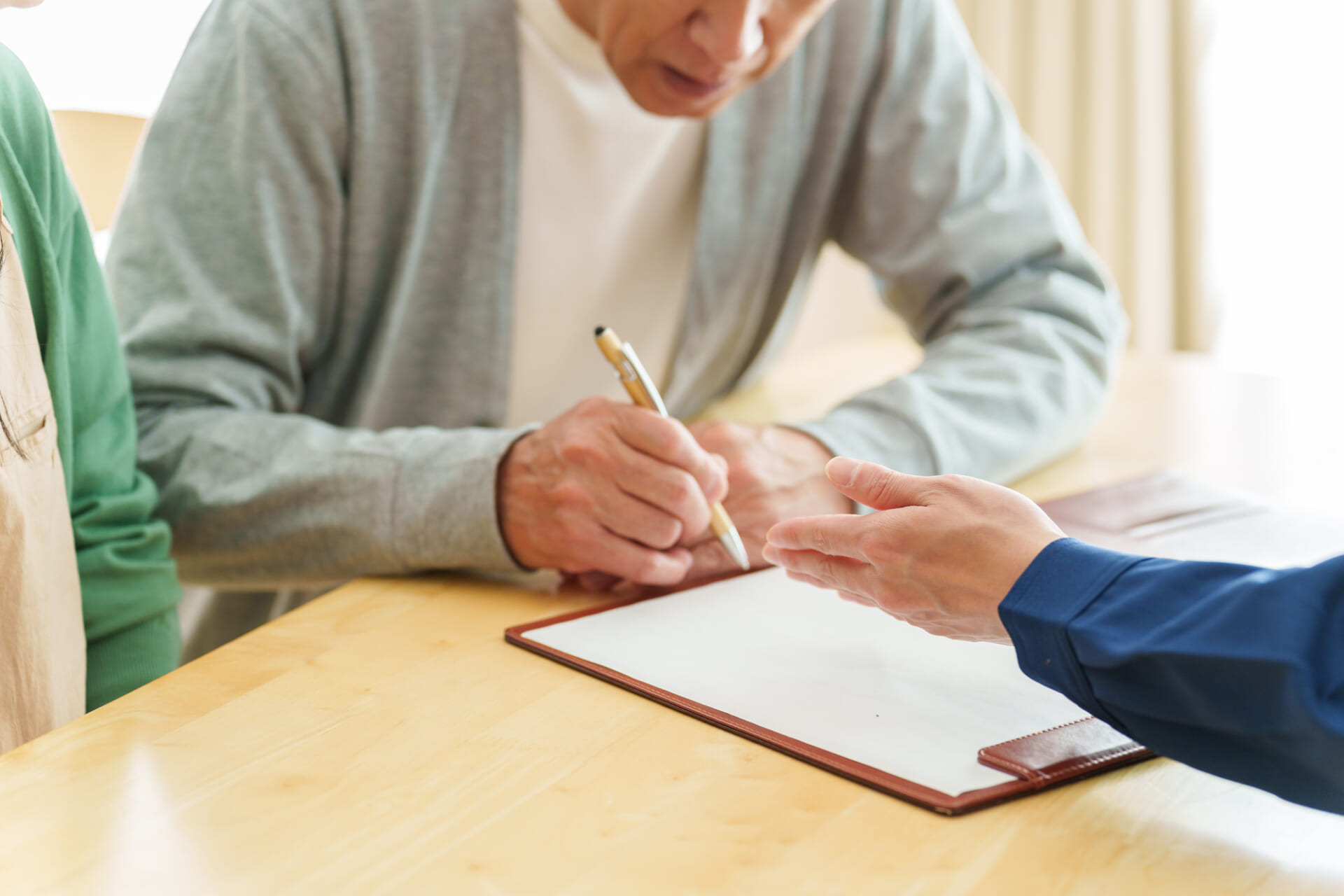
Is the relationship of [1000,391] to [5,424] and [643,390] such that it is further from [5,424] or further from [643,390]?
[5,424]

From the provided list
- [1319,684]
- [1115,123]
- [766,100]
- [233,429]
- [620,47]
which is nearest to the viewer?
[1319,684]

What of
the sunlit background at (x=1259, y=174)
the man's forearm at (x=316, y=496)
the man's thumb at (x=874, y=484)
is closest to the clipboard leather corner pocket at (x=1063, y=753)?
the man's thumb at (x=874, y=484)

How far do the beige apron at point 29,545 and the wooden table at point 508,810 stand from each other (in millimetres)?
35

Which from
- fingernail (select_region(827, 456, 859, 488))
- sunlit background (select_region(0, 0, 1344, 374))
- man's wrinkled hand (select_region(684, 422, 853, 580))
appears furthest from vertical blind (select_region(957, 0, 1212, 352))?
→ fingernail (select_region(827, 456, 859, 488))

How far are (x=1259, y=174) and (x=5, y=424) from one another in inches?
86.4

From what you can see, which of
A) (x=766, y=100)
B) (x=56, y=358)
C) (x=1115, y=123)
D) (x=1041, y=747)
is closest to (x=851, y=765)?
(x=1041, y=747)

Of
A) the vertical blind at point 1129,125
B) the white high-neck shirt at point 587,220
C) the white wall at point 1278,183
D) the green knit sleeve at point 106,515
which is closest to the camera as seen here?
the green knit sleeve at point 106,515

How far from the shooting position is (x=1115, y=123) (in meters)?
2.26

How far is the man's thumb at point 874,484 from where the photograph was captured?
55cm

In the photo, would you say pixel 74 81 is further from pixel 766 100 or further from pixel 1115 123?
pixel 1115 123

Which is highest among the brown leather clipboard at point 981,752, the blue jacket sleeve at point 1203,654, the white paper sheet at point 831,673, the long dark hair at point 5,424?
the long dark hair at point 5,424

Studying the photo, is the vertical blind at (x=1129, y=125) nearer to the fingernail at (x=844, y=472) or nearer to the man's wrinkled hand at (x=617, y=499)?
the man's wrinkled hand at (x=617, y=499)

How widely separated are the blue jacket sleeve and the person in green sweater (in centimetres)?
44

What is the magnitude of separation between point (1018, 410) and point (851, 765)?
1.87 ft
